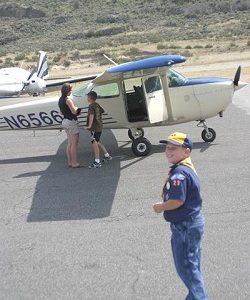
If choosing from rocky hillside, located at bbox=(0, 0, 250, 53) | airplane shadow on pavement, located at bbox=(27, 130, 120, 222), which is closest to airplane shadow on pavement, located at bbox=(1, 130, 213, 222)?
airplane shadow on pavement, located at bbox=(27, 130, 120, 222)

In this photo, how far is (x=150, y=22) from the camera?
82.4m

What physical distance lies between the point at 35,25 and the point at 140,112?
8476 centimetres

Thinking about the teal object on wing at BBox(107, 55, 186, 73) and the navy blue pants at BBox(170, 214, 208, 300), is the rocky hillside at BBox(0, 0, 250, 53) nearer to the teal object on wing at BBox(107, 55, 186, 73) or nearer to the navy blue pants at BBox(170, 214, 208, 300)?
the teal object on wing at BBox(107, 55, 186, 73)

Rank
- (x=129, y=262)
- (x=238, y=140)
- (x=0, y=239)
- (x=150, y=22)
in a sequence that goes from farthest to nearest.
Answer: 1. (x=150, y=22)
2. (x=238, y=140)
3. (x=0, y=239)
4. (x=129, y=262)

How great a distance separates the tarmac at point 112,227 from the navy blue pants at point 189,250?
2.20ft

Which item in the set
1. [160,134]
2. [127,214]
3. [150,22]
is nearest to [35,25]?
[150,22]

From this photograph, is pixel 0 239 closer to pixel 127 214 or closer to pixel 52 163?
pixel 127 214

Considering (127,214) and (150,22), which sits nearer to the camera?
(127,214)

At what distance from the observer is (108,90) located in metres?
11.8

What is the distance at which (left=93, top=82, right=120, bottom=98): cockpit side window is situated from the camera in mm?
11766

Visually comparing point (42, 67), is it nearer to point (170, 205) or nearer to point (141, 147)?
point (141, 147)

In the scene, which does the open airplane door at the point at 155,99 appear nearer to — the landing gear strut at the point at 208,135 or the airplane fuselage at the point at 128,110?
the airplane fuselage at the point at 128,110

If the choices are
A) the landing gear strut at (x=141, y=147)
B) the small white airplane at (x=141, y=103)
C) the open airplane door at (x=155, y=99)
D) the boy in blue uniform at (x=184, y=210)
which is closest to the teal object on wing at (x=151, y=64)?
the small white airplane at (x=141, y=103)

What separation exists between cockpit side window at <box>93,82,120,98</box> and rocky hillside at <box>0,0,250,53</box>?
44.4 metres
